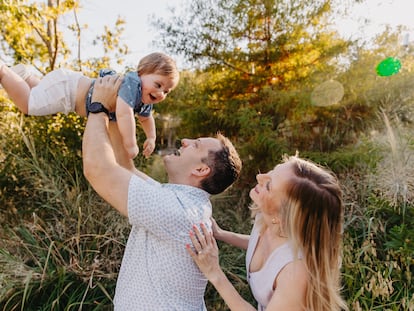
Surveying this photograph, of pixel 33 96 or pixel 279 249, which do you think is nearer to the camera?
pixel 279 249

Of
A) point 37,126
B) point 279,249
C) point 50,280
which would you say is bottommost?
point 50,280

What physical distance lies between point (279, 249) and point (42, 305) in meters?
2.53

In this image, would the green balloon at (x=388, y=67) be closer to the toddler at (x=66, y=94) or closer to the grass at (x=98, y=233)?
the grass at (x=98, y=233)

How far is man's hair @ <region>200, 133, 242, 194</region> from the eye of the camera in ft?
6.32

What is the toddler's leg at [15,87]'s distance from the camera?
211cm

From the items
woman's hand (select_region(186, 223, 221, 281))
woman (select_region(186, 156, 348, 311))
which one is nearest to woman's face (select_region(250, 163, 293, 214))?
woman (select_region(186, 156, 348, 311))

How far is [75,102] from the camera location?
85.9 inches

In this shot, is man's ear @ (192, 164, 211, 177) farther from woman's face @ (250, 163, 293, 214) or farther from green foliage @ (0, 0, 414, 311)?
green foliage @ (0, 0, 414, 311)

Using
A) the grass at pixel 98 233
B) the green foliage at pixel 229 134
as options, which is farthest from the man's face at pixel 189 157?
the green foliage at pixel 229 134

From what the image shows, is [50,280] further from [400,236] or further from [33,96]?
[400,236]

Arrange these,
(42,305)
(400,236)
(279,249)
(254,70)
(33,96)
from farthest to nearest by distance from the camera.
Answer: (254,70), (42,305), (400,236), (33,96), (279,249)

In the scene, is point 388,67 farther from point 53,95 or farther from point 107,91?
point 53,95

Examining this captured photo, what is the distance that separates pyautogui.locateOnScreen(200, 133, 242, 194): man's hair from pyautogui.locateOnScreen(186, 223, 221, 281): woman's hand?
30 centimetres

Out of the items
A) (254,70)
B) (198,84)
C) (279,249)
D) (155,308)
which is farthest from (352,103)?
(155,308)
